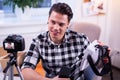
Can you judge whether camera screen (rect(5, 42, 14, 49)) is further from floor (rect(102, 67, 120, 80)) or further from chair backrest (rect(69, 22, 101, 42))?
floor (rect(102, 67, 120, 80))

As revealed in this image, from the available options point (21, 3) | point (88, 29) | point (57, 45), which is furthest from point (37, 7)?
point (57, 45)

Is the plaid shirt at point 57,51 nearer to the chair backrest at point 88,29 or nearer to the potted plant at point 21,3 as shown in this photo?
the chair backrest at point 88,29

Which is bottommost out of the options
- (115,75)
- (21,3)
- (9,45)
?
(115,75)

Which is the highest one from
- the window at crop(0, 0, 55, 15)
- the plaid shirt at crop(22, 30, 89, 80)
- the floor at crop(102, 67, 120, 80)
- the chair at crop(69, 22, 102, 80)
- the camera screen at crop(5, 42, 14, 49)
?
the window at crop(0, 0, 55, 15)

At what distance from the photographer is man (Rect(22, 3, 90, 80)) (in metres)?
1.41

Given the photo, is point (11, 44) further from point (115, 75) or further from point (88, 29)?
point (115, 75)

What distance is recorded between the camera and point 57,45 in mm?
1524

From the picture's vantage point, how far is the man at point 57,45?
1.41 meters

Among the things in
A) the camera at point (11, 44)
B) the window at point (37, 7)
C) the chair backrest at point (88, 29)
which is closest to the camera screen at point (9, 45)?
the camera at point (11, 44)

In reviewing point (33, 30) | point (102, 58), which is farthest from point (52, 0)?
point (102, 58)

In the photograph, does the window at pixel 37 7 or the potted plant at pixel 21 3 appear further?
the window at pixel 37 7

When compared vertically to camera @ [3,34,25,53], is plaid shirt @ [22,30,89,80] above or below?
below

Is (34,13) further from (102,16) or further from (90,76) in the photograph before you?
(90,76)

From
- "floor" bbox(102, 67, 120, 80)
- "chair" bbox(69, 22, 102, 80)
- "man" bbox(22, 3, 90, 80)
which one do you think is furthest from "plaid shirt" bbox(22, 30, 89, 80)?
"floor" bbox(102, 67, 120, 80)
